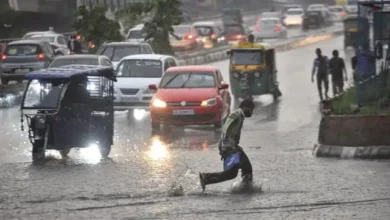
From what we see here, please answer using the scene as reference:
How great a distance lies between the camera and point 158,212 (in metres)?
12.2

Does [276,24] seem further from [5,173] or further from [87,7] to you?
[5,173]

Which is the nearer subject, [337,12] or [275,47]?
[275,47]

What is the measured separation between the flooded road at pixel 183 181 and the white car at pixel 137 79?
2078mm

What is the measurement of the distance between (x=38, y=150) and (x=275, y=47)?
40.2 m

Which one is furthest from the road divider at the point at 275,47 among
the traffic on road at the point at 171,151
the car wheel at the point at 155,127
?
the car wheel at the point at 155,127

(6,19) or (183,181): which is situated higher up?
(183,181)

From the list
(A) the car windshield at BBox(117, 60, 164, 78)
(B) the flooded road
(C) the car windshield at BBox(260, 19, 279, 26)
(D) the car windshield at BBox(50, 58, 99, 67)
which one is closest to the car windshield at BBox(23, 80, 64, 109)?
(B) the flooded road

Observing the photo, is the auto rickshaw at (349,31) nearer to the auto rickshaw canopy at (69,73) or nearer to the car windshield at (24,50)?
the car windshield at (24,50)

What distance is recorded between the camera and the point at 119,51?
113 ft

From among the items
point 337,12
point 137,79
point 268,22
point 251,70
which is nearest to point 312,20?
point 268,22

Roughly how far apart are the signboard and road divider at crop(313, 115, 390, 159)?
6.40 meters

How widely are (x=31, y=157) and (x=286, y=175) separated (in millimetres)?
5030

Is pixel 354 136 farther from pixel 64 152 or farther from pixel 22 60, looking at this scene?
pixel 22 60

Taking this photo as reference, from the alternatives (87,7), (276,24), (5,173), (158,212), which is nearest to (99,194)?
(158,212)
